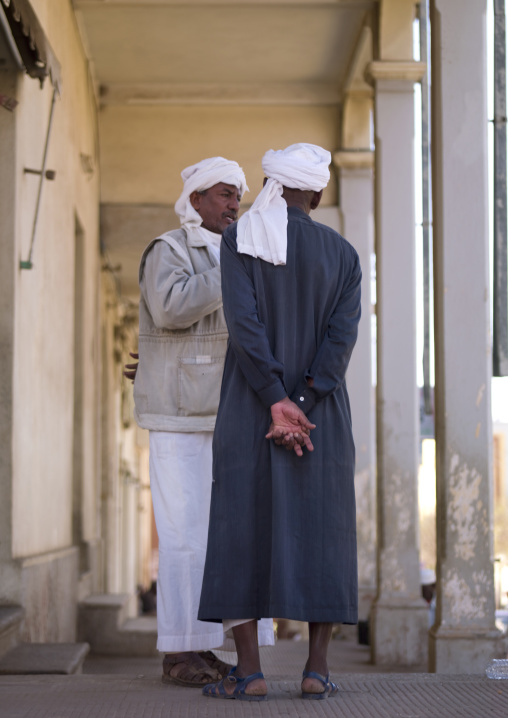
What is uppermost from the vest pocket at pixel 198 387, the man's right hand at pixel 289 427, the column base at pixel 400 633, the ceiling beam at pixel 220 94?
the ceiling beam at pixel 220 94

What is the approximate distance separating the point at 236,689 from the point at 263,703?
0.15 m

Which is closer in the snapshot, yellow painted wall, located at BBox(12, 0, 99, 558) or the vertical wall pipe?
yellow painted wall, located at BBox(12, 0, 99, 558)

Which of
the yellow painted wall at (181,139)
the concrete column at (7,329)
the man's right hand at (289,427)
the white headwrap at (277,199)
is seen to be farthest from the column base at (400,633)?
the yellow painted wall at (181,139)

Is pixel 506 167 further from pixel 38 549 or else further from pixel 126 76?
pixel 126 76

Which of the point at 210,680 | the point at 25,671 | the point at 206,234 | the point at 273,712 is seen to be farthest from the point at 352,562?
the point at 25,671

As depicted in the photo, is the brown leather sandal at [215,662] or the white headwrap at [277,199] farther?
the brown leather sandal at [215,662]

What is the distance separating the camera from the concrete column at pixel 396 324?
916 cm

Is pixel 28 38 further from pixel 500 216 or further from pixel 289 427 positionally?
pixel 289 427

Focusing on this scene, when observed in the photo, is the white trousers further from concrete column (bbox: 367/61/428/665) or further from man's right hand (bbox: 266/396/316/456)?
concrete column (bbox: 367/61/428/665)

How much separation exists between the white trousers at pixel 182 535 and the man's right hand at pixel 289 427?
2.59 feet

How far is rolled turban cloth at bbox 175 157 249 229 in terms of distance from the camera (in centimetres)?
459

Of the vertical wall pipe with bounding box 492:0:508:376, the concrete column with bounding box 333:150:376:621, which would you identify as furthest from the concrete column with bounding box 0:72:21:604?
the concrete column with bounding box 333:150:376:621

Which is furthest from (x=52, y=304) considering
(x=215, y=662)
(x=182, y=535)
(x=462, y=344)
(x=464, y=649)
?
(x=215, y=662)

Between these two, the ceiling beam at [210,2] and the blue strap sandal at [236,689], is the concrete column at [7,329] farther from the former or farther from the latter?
the ceiling beam at [210,2]
